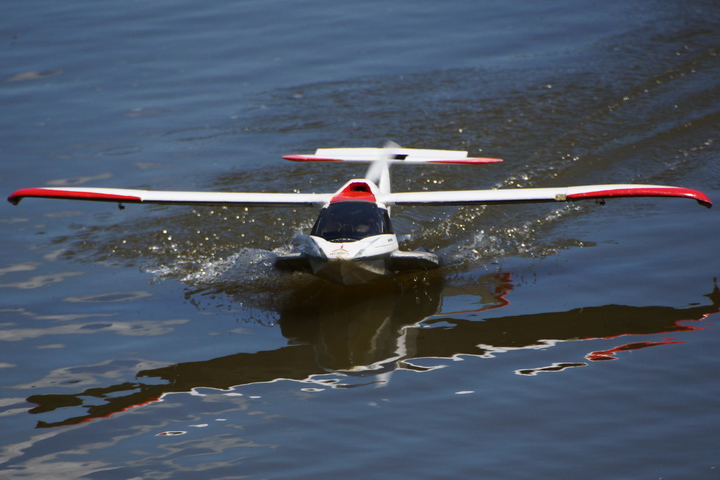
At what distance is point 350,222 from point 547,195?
286 cm

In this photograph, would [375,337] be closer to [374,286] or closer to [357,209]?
[374,286]

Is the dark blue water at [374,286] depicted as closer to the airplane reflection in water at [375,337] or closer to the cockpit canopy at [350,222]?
the airplane reflection in water at [375,337]

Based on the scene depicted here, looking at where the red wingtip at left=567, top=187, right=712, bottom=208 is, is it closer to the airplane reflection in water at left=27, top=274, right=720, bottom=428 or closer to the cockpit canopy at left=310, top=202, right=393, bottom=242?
the airplane reflection in water at left=27, top=274, right=720, bottom=428

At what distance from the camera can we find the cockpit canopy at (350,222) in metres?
10.4

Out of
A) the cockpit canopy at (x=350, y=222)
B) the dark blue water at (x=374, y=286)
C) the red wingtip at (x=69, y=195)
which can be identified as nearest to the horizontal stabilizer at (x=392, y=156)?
the dark blue water at (x=374, y=286)

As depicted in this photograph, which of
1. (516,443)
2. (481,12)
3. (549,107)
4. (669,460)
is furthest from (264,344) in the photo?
(481,12)

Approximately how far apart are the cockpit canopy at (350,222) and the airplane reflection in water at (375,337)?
3.42 ft

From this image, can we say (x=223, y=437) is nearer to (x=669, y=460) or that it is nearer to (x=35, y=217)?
(x=669, y=460)

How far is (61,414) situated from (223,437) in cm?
188

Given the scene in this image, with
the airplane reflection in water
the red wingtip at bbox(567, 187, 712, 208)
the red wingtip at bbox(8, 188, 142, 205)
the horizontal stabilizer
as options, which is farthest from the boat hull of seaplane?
the horizontal stabilizer

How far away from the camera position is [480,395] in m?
8.12

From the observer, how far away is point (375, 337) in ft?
32.2

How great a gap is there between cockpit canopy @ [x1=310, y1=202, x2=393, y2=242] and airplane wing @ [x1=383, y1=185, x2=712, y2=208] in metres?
0.90

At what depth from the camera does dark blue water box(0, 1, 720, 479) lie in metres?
7.50
